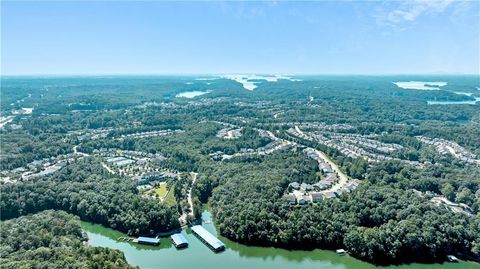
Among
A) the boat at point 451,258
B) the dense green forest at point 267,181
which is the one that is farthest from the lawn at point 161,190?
the boat at point 451,258

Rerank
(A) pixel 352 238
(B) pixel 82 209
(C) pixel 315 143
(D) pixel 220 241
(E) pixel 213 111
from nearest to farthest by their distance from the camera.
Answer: (A) pixel 352 238 → (D) pixel 220 241 → (B) pixel 82 209 → (C) pixel 315 143 → (E) pixel 213 111

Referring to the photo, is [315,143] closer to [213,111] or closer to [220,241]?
[220,241]

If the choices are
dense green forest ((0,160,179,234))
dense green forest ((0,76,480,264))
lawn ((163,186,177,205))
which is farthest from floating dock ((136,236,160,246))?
lawn ((163,186,177,205))

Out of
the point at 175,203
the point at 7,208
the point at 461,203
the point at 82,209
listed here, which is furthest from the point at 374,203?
the point at 7,208

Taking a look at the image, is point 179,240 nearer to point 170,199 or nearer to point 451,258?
point 170,199

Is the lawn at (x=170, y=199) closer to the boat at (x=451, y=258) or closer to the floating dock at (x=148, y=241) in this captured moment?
the floating dock at (x=148, y=241)

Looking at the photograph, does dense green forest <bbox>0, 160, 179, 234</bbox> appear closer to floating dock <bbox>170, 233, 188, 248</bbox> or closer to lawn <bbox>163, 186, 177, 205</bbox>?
floating dock <bbox>170, 233, 188, 248</bbox>
